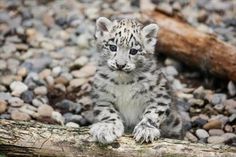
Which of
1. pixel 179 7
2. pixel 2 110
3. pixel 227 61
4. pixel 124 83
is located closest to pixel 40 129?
pixel 124 83

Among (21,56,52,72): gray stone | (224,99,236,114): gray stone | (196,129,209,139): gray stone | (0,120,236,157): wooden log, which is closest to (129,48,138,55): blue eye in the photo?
(0,120,236,157): wooden log

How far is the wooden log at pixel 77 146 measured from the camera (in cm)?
554

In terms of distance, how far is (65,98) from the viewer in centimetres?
776

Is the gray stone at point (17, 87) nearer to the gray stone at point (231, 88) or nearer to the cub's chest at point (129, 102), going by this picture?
the cub's chest at point (129, 102)

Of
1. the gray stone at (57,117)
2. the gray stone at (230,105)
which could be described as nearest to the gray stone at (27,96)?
the gray stone at (57,117)

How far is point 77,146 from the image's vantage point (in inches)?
222

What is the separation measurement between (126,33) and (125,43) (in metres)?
0.11

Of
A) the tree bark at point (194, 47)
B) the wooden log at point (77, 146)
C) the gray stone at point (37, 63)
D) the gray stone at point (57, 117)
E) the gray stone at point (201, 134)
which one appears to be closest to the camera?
the wooden log at point (77, 146)

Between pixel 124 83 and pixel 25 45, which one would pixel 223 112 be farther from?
pixel 25 45

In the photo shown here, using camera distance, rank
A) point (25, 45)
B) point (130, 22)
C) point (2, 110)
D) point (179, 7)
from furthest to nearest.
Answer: point (179, 7) → point (25, 45) → point (2, 110) → point (130, 22)

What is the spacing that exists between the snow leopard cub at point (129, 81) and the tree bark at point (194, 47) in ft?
4.65

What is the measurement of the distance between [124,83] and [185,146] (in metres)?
1.14

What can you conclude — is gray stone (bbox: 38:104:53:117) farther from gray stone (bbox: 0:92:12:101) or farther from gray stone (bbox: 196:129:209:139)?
gray stone (bbox: 196:129:209:139)

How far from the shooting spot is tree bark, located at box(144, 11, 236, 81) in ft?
25.6
